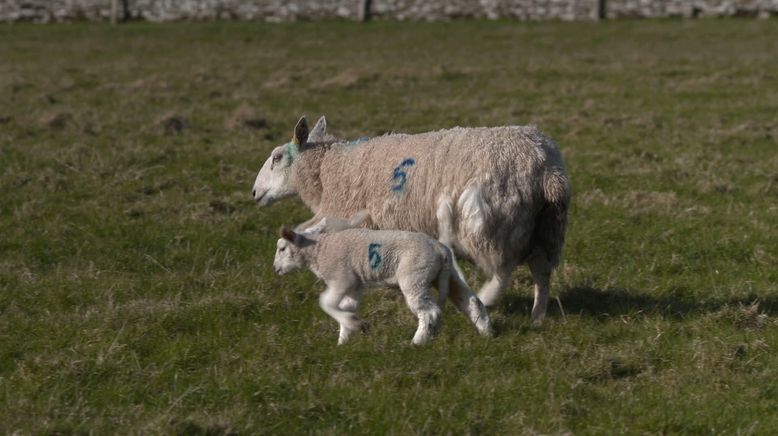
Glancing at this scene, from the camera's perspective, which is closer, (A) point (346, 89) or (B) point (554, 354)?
(B) point (554, 354)

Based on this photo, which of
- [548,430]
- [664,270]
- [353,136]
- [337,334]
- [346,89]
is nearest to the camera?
[548,430]

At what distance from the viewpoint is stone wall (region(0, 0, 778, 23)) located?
96.2 feet

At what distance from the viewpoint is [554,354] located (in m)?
5.84

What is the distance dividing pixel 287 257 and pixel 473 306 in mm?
1163

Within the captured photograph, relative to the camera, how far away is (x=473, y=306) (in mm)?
6172

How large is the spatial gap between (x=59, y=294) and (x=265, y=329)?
5.02 ft

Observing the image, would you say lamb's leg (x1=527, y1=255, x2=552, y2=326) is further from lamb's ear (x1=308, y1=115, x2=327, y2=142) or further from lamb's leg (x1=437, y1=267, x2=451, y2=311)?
lamb's ear (x1=308, y1=115, x2=327, y2=142)

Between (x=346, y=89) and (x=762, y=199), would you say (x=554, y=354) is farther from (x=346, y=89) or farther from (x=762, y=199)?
(x=346, y=89)

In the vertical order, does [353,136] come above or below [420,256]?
below

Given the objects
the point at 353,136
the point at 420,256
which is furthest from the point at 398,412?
the point at 353,136

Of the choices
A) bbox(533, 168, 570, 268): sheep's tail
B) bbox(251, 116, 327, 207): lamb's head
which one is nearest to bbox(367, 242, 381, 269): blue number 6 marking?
bbox(533, 168, 570, 268): sheep's tail

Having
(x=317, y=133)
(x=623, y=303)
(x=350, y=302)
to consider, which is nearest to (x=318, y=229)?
(x=350, y=302)

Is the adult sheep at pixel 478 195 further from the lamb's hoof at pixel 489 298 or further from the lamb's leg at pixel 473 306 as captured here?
the lamb's leg at pixel 473 306

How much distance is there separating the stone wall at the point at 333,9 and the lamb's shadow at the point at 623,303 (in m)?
23.2
